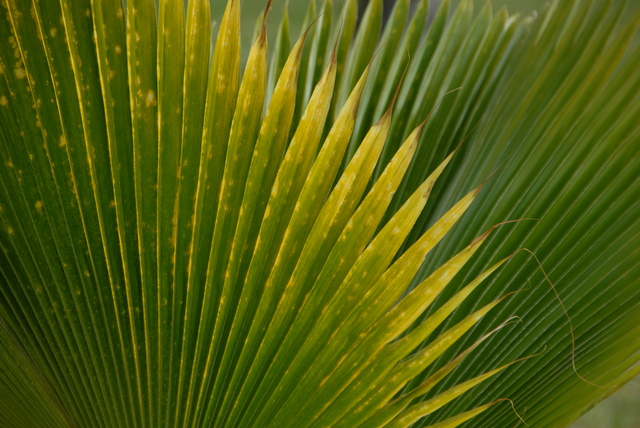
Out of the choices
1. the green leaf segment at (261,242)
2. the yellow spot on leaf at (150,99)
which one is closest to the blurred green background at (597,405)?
the green leaf segment at (261,242)

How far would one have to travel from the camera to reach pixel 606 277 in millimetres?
559

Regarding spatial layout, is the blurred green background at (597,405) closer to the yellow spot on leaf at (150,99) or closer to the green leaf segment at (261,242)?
the green leaf segment at (261,242)

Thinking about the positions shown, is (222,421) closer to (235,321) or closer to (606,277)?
(235,321)

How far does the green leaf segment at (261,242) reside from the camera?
0.46 metres

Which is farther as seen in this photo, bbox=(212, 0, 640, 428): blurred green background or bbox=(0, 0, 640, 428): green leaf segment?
bbox=(212, 0, 640, 428): blurred green background

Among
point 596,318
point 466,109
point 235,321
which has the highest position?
point 466,109

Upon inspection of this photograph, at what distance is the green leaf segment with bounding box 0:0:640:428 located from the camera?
46 cm

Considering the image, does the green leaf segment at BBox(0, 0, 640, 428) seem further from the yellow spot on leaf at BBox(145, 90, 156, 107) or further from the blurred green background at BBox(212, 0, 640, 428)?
the blurred green background at BBox(212, 0, 640, 428)

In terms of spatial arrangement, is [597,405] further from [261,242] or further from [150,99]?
[150,99]

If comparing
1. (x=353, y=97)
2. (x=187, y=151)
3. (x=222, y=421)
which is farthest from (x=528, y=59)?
(x=222, y=421)

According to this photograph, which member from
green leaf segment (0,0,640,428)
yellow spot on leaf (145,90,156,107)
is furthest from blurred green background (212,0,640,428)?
yellow spot on leaf (145,90,156,107)

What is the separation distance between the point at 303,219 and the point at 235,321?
0.12 m

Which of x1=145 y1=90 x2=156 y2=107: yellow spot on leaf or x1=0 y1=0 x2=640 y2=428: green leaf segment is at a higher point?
x1=145 y1=90 x2=156 y2=107: yellow spot on leaf

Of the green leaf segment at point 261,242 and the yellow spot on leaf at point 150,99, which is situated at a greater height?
the yellow spot on leaf at point 150,99
